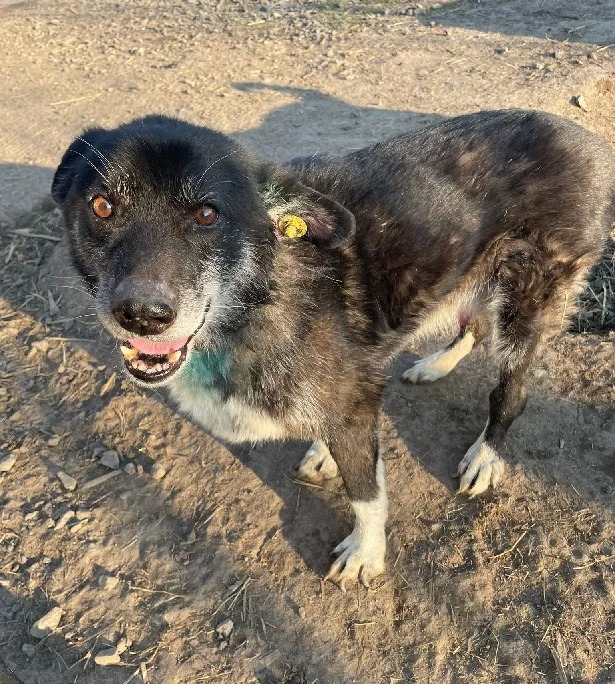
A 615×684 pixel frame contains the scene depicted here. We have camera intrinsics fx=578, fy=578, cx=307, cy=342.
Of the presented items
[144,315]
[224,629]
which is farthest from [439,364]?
[144,315]

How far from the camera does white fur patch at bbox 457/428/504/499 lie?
3.45 m

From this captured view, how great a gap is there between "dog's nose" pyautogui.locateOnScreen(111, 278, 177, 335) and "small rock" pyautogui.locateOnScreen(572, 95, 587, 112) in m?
6.28

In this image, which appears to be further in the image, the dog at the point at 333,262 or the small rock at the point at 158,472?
the small rock at the point at 158,472

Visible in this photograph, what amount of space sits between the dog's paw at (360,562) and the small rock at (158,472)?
3.98 ft

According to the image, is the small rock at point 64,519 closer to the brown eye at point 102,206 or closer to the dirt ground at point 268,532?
the dirt ground at point 268,532

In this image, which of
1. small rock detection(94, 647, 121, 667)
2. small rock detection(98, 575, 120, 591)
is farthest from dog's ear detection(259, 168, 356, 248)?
small rock detection(94, 647, 121, 667)

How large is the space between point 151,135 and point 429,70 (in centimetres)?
654

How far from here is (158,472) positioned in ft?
12.0

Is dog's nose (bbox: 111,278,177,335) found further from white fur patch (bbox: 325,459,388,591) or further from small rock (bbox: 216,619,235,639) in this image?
small rock (bbox: 216,619,235,639)

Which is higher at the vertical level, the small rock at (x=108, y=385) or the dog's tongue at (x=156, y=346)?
the dog's tongue at (x=156, y=346)

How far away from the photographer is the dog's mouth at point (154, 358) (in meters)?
2.36

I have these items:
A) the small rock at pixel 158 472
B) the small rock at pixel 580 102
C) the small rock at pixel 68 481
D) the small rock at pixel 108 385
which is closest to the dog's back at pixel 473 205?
the small rock at pixel 158 472

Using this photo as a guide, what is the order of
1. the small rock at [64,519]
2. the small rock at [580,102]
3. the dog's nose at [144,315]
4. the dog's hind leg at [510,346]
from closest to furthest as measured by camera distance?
1. the dog's nose at [144,315]
2. the dog's hind leg at [510,346]
3. the small rock at [64,519]
4. the small rock at [580,102]

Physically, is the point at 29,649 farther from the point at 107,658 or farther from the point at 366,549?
the point at 366,549
